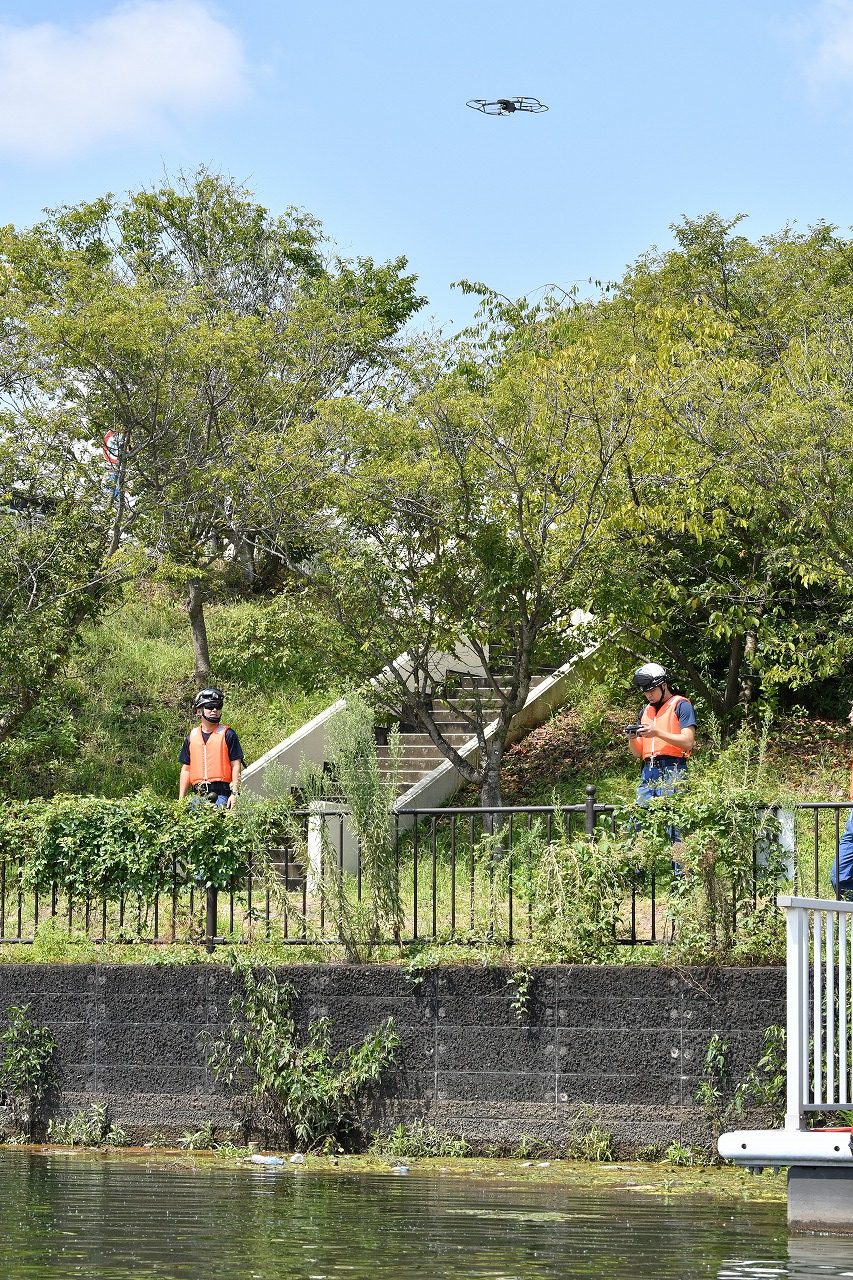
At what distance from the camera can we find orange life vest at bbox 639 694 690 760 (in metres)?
12.1

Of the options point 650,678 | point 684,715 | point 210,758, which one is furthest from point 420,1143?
point 650,678

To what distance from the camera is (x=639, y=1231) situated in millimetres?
7488

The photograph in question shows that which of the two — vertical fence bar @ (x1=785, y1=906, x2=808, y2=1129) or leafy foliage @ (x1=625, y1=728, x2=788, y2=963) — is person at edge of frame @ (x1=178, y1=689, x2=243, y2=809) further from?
vertical fence bar @ (x1=785, y1=906, x2=808, y2=1129)

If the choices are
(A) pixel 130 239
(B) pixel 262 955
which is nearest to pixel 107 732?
(A) pixel 130 239

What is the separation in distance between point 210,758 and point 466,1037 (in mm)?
3711

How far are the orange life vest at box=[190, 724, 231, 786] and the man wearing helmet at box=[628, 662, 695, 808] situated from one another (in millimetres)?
3235

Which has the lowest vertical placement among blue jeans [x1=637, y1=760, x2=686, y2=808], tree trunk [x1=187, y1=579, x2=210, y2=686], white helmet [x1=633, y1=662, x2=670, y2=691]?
blue jeans [x1=637, y1=760, x2=686, y2=808]

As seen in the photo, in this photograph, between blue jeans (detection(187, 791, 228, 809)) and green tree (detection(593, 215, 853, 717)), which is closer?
blue jeans (detection(187, 791, 228, 809))

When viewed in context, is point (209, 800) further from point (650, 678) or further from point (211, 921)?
point (650, 678)

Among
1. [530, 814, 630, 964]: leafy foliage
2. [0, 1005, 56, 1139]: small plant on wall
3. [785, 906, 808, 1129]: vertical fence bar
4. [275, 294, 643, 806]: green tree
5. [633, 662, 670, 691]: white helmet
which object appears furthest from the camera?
[275, 294, 643, 806]: green tree

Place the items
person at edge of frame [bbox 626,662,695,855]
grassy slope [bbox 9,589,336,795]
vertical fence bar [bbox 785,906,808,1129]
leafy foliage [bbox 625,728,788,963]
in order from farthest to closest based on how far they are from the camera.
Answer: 1. grassy slope [bbox 9,589,336,795]
2. person at edge of frame [bbox 626,662,695,855]
3. leafy foliage [bbox 625,728,788,963]
4. vertical fence bar [bbox 785,906,808,1129]

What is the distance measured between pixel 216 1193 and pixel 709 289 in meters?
22.2

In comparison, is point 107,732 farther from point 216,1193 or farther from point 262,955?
point 216,1193

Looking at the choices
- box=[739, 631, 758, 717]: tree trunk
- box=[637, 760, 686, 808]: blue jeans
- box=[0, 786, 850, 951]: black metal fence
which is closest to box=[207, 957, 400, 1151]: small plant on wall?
box=[0, 786, 850, 951]: black metal fence
